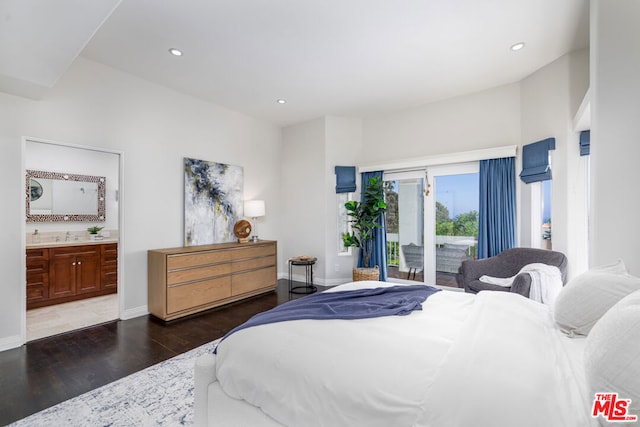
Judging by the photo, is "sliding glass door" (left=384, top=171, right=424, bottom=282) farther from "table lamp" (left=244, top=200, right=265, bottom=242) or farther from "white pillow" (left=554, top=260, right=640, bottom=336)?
"white pillow" (left=554, top=260, right=640, bottom=336)

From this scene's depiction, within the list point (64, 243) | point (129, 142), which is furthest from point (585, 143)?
point (64, 243)

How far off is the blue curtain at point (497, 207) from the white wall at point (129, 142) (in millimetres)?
3779

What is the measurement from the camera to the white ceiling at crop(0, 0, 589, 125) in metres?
2.35

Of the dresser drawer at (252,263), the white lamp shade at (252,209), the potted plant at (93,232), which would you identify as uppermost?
the white lamp shade at (252,209)

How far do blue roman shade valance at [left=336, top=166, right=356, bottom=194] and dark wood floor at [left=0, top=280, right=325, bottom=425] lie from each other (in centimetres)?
254

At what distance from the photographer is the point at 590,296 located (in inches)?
56.3

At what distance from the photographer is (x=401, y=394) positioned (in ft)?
3.40

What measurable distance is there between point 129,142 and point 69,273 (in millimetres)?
2199

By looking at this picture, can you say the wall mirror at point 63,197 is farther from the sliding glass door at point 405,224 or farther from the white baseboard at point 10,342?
the sliding glass door at point 405,224

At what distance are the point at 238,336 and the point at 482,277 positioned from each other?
313 cm

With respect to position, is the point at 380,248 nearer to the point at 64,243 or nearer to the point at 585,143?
the point at 585,143

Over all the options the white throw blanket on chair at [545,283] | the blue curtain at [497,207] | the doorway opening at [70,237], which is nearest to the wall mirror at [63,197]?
the doorway opening at [70,237]

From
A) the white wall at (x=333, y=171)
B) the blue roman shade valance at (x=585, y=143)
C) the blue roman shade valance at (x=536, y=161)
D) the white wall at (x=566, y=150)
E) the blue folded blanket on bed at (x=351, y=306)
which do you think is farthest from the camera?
the white wall at (x=333, y=171)

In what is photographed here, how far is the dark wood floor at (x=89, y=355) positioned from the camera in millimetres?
2082
